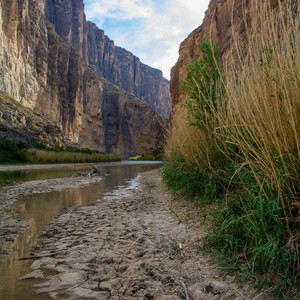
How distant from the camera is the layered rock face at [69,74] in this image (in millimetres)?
42406

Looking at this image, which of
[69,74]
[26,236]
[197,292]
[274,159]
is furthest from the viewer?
[69,74]

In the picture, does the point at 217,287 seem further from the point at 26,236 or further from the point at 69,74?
the point at 69,74

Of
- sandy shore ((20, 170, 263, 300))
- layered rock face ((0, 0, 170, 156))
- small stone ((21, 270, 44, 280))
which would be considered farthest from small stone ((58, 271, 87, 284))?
layered rock face ((0, 0, 170, 156))

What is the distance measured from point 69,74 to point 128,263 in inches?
2781

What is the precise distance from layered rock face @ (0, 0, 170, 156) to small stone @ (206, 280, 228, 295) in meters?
29.4

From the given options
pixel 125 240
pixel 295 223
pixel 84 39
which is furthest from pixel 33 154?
pixel 84 39

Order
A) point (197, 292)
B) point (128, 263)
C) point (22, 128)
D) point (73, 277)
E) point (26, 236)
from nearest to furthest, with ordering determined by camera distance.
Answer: point (197, 292) < point (73, 277) < point (128, 263) < point (26, 236) < point (22, 128)

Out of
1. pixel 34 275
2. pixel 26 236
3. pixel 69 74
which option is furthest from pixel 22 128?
pixel 69 74

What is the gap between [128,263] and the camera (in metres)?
2.41

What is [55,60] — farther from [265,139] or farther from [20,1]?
[265,139]

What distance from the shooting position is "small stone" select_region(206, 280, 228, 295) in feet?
6.06

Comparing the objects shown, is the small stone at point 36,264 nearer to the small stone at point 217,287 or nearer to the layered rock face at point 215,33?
the small stone at point 217,287

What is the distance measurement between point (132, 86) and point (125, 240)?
133 meters

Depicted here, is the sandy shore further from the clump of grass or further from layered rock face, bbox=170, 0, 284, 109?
layered rock face, bbox=170, 0, 284, 109
